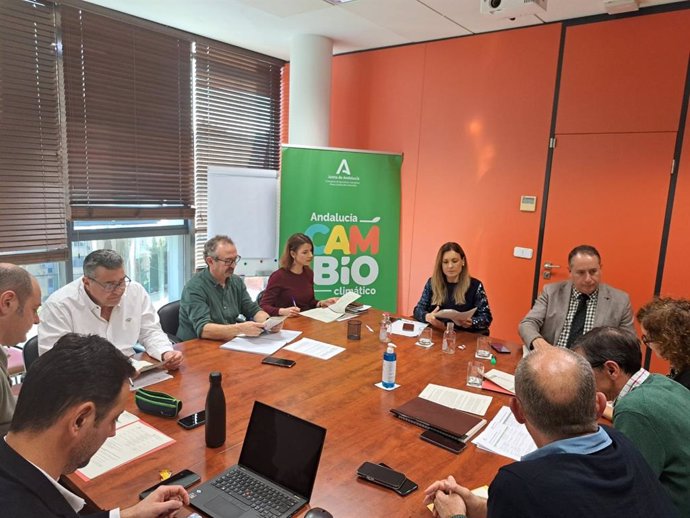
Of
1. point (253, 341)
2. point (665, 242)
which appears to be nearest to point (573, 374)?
point (253, 341)

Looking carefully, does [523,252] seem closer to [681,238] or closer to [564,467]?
[681,238]

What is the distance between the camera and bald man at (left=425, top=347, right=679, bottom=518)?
0.99 meters

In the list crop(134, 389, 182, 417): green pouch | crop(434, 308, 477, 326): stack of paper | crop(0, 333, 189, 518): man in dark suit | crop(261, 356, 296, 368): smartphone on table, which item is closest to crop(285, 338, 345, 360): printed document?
crop(261, 356, 296, 368): smartphone on table

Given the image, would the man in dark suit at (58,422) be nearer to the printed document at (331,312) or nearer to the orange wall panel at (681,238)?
the printed document at (331,312)

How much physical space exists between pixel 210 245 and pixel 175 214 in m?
1.50

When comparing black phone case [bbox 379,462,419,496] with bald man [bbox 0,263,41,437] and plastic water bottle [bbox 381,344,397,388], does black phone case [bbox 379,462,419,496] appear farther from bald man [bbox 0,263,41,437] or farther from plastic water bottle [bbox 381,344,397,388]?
bald man [bbox 0,263,41,437]

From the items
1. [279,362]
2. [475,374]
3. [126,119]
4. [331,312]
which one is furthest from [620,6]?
[126,119]

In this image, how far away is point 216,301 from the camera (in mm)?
2992

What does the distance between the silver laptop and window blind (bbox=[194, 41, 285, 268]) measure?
126 inches

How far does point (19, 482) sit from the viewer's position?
3.15 ft

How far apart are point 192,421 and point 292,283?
6.17 ft

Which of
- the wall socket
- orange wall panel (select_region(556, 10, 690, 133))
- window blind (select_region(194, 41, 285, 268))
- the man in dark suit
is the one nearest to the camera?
the man in dark suit

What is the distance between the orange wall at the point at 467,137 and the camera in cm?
382

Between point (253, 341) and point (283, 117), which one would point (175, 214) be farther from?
point (253, 341)
